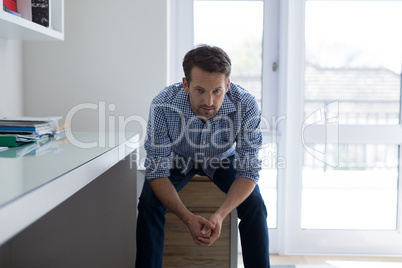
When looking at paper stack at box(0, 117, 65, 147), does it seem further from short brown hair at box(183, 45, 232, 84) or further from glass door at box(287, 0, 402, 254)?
glass door at box(287, 0, 402, 254)

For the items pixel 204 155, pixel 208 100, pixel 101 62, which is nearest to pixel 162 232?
pixel 204 155

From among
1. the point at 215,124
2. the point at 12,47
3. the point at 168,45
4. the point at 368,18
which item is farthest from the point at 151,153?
the point at 368,18

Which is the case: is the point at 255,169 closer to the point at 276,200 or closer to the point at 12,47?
the point at 276,200

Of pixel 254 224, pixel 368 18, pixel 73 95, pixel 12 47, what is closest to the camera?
pixel 254 224

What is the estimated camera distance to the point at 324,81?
8.58 ft

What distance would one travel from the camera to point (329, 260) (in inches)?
100

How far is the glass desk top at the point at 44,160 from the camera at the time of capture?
0.82 m

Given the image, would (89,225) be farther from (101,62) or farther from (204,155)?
(101,62)

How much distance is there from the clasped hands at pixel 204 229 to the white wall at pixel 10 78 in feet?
3.91

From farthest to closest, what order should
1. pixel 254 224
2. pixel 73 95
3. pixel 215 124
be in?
pixel 73 95 < pixel 215 124 < pixel 254 224

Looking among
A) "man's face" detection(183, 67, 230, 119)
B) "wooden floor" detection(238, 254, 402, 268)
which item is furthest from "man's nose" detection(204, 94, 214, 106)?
"wooden floor" detection(238, 254, 402, 268)

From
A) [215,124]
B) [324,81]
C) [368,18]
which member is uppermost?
[368,18]

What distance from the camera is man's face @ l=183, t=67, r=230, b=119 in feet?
5.02

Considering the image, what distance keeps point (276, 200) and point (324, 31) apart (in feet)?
3.47
